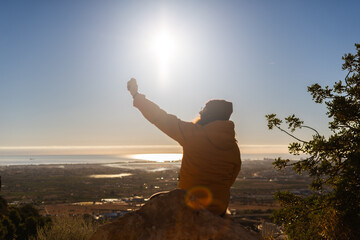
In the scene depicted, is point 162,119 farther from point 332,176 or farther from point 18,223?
point 18,223

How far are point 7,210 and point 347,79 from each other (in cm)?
2040

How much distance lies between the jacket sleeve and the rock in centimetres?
62

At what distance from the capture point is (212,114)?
257cm

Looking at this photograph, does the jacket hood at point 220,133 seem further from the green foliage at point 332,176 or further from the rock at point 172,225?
the green foliage at point 332,176

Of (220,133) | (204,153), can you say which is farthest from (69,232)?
(220,133)

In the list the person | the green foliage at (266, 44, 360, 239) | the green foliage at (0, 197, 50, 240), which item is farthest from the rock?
the green foliage at (0, 197, 50, 240)

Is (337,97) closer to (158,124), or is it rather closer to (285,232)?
(285,232)

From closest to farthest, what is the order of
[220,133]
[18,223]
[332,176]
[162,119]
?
[162,119], [220,133], [332,176], [18,223]

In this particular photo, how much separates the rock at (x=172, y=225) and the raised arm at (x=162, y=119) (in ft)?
2.03

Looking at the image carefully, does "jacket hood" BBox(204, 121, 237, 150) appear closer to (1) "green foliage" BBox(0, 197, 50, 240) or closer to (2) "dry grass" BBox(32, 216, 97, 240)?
(2) "dry grass" BBox(32, 216, 97, 240)

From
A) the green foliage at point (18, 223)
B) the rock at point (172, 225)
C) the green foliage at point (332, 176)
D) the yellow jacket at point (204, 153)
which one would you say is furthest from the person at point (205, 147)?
the green foliage at point (18, 223)

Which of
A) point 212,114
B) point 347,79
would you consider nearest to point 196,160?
point 212,114

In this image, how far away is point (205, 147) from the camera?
2.48 meters

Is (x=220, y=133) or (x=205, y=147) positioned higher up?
(x=220, y=133)
